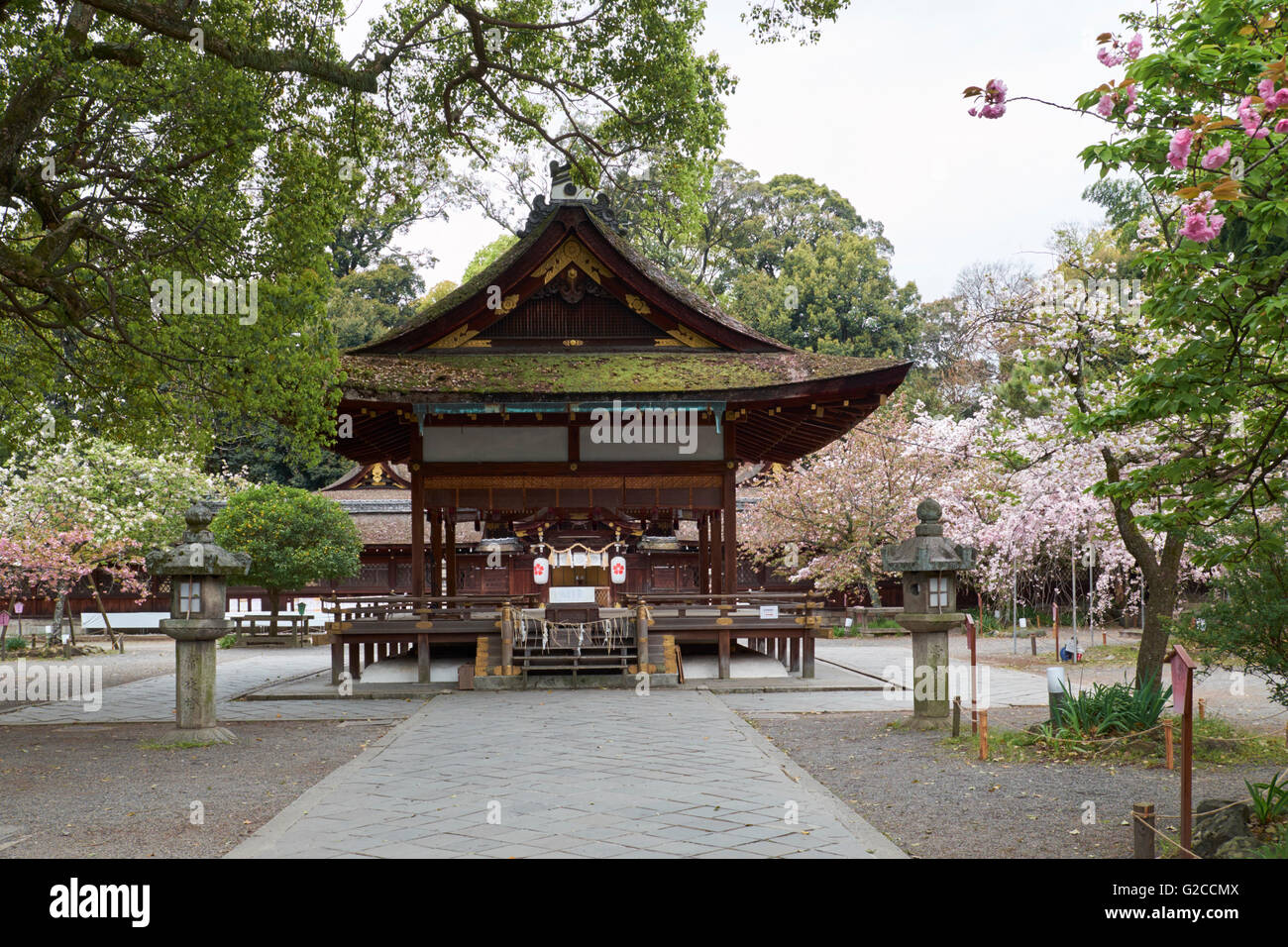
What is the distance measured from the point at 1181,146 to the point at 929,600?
24.8ft

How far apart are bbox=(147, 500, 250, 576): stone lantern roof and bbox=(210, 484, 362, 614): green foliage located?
1653cm

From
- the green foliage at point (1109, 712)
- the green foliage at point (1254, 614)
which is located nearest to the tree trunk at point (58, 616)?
the green foliage at point (1109, 712)

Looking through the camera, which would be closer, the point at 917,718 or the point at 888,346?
the point at 917,718

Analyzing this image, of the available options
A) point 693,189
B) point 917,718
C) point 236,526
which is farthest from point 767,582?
point 917,718

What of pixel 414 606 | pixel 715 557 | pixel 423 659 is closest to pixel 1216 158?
pixel 423 659

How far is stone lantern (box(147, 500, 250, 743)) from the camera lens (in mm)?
10695

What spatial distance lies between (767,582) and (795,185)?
23509 millimetres

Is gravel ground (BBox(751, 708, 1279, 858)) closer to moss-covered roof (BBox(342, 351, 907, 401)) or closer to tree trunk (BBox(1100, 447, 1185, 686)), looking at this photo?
tree trunk (BBox(1100, 447, 1185, 686))

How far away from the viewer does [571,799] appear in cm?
733

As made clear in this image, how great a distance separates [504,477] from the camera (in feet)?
55.5

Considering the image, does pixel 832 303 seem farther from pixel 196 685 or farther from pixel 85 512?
pixel 196 685

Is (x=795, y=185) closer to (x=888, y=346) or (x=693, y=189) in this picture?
(x=888, y=346)

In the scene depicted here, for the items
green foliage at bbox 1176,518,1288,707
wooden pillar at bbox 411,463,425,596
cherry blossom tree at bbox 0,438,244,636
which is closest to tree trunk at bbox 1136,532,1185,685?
green foliage at bbox 1176,518,1288,707

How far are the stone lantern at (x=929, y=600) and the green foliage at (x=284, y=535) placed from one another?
64.7 feet
